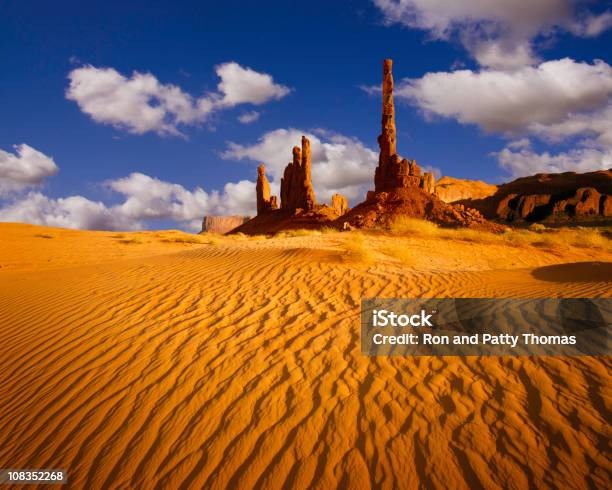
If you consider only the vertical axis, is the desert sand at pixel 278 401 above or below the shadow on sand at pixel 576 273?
below

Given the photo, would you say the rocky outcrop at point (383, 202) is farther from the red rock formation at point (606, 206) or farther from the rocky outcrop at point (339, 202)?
the red rock formation at point (606, 206)

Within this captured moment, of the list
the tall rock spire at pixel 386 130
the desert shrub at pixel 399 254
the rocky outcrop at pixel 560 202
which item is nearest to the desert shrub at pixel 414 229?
the desert shrub at pixel 399 254

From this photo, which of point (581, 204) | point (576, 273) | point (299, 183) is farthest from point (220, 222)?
point (576, 273)

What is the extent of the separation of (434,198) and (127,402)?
2728 cm

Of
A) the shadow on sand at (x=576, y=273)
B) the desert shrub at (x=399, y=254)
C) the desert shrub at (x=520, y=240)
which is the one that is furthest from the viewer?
the desert shrub at (x=520, y=240)

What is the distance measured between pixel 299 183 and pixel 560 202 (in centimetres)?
→ 3870

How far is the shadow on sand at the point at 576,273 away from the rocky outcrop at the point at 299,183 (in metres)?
40.1

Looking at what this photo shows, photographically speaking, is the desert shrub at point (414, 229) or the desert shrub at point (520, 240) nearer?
the desert shrub at point (520, 240)

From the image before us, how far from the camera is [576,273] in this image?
871 cm

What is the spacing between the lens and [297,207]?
169 feet

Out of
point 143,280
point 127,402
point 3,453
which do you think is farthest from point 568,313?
point 143,280

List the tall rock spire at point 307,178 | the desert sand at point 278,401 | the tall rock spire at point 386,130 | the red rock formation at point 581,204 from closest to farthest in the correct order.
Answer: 1. the desert sand at point 278,401
2. the tall rock spire at point 386,130
3. the red rock formation at point 581,204
4. the tall rock spire at point 307,178

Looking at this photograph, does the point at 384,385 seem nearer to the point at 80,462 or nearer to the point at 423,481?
the point at 423,481

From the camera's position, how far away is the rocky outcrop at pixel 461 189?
318 ft
